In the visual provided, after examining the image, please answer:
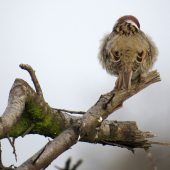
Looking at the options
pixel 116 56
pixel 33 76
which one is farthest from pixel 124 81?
pixel 33 76

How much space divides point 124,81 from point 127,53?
0.51 m

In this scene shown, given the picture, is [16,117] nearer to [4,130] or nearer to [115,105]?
[4,130]

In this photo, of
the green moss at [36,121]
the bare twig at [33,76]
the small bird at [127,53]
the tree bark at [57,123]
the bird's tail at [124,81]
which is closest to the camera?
the tree bark at [57,123]

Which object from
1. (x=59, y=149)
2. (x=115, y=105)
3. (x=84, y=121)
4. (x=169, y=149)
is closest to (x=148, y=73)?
(x=115, y=105)

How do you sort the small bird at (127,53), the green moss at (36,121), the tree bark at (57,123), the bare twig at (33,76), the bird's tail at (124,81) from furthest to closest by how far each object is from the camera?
the small bird at (127,53), the bird's tail at (124,81), the green moss at (36,121), the bare twig at (33,76), the tree bark at (57,123)

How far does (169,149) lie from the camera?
530 cm

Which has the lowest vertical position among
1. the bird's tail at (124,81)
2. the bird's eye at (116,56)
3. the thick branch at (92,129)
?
the thick branch at (92,129)

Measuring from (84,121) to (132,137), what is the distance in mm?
1163

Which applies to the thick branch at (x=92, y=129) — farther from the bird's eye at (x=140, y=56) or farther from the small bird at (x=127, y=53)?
the bird's eye at (x=140, y=56)

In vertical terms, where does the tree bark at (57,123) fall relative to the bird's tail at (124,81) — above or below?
below

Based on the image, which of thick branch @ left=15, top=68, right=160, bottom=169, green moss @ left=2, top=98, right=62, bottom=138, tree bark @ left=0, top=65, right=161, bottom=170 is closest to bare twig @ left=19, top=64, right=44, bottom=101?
tree bark @ left=0, top=65, right=161, bottom=170

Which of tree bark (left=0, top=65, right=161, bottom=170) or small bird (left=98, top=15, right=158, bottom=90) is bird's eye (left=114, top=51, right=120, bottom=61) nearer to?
small bird (left=98, top=15, right=158, bottom=90)

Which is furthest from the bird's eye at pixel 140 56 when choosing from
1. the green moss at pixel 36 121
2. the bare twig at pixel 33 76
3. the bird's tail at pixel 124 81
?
the bare twig at pixel 33 76

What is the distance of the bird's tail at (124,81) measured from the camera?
4.36 meters
